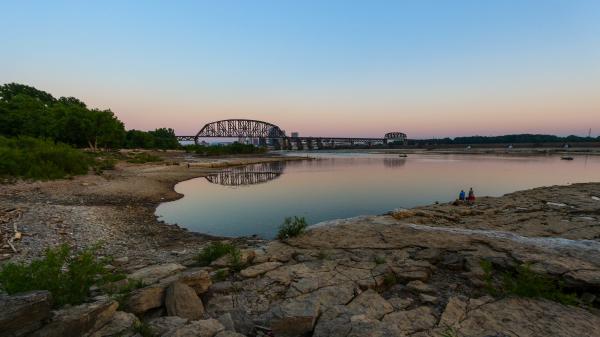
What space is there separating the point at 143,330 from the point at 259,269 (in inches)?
131

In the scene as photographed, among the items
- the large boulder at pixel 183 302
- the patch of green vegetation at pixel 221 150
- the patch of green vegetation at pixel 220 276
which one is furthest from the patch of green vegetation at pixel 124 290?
the patch of green vegetation at pixel 221 150

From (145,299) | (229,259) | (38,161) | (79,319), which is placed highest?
(38,161)

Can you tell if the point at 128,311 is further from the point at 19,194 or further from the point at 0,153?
the point at 0,153

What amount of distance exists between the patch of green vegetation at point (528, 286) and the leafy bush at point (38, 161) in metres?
31.4

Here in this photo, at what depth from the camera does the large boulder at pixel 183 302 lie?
5.49 meters

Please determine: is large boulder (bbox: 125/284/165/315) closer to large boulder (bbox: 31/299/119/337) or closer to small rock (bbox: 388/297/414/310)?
large boulder (bbox: 31/299/119/337)

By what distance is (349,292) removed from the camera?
6.46 m

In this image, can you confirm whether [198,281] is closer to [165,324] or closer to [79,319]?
[165,324]

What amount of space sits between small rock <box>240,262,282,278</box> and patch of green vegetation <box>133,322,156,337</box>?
278 cm

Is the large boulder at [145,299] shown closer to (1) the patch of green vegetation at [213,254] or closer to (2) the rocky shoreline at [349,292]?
(2) the rocky shoreline at [349,292]

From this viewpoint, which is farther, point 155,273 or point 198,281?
Result: point 155,273

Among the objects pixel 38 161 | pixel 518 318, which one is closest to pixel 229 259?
pixel 518 318

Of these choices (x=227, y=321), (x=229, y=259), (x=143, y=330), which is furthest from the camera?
(x=229, y=259)

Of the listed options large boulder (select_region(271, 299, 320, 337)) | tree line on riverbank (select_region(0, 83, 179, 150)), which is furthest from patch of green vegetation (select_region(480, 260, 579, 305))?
tree line on riverbank (select_region(0, 83, 179, 150))
